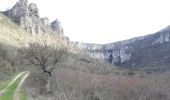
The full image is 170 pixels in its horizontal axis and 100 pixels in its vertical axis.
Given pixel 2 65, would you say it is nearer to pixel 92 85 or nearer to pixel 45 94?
pixel 92 85

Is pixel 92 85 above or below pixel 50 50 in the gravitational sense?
below

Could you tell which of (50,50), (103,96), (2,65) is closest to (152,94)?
(103,96)

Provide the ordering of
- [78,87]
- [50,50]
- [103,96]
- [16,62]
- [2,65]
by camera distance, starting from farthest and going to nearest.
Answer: [16,62]
[2,65]
[78,87]
[103,96]
[50,50]

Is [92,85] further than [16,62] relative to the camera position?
No

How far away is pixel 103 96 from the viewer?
166ft

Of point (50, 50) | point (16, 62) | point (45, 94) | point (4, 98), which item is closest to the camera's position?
point (4, 98)

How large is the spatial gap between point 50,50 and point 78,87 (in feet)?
35.8

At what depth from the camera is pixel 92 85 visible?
2279 inches

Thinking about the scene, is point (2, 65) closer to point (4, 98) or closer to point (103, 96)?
point (103, 96)

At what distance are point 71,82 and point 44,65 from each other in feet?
43.0

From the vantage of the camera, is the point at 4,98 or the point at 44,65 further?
the point at 44,65

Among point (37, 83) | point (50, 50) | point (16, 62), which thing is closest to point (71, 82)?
point (37, 83)

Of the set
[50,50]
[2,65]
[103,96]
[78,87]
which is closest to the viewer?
[50,50]

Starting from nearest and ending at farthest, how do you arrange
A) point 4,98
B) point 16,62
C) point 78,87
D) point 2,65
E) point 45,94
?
point 4,98, point 45,94, point 78,87, point 2,65, point 16,62
